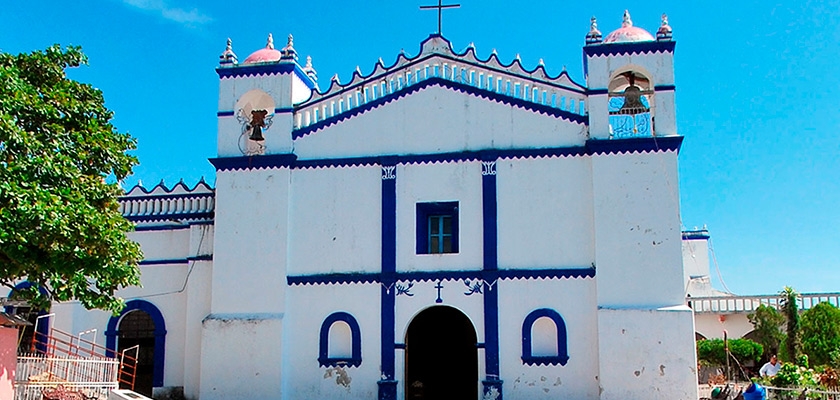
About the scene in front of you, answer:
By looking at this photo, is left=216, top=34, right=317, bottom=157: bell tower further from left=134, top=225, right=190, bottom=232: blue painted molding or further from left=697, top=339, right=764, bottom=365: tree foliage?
left=697, top=339, right=764, bottom=365: tree foliage

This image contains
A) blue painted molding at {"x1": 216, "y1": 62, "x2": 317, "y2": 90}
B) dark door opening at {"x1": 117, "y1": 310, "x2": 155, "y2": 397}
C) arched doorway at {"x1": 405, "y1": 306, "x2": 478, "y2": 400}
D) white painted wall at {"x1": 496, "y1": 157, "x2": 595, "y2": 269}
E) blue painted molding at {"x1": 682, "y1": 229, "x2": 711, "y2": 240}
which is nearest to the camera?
white painted wall at {"x1": 496, "y1": 157, "x2": 595, "y2": 269}

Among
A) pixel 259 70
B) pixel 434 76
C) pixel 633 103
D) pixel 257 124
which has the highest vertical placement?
pixel 259 70

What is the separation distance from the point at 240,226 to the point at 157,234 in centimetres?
237

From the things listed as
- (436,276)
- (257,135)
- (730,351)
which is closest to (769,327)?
(730,351)

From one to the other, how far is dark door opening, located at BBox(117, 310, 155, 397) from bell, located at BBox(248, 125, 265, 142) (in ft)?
14.8

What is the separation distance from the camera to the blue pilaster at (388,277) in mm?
18234

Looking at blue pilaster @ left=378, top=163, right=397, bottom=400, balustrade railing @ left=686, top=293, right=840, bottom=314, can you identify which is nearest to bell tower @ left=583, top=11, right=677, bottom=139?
blue pilaster @ left=378, top=163, right=397, bottom=400

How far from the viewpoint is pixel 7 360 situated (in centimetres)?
1453

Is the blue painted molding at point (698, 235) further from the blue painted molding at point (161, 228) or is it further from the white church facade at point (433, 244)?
the blue painted molding at point (161, 228)

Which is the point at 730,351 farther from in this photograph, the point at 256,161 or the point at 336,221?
the point at 256,161

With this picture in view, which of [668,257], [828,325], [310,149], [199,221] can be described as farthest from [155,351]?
[828,325]

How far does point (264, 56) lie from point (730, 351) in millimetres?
13852

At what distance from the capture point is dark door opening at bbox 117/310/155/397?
787 inches

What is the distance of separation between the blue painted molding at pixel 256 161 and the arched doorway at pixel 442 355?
424cm
